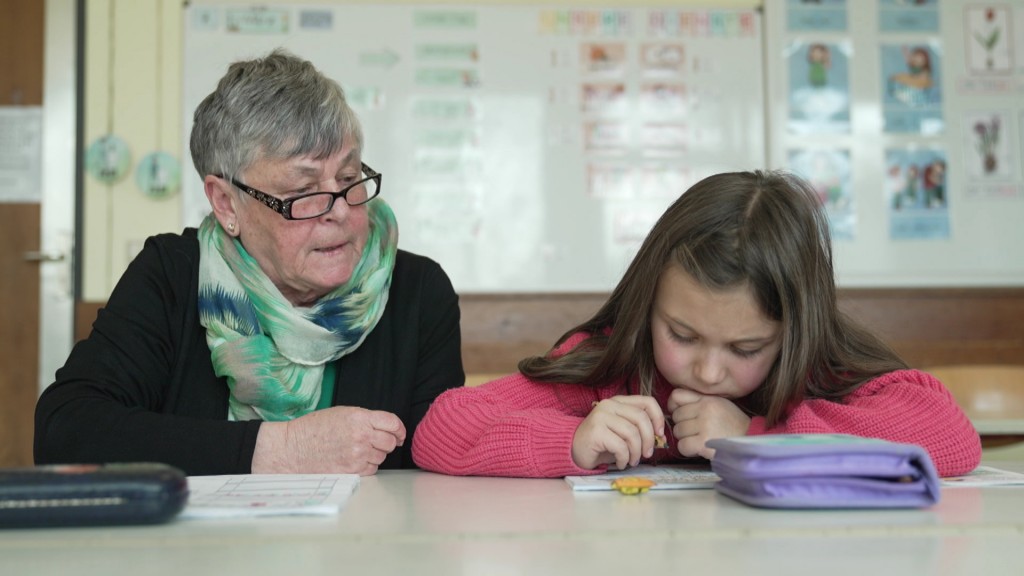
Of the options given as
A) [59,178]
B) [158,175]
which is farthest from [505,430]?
[59,178]

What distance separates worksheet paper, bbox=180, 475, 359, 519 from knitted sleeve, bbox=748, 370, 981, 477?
55cm

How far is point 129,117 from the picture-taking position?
3.45 meters

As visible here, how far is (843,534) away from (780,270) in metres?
0.55

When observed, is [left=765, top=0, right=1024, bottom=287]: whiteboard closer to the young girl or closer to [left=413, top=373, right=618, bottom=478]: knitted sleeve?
the young girl

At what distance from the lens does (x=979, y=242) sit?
11.8ft

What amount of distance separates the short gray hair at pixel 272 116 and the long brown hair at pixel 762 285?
0.50m

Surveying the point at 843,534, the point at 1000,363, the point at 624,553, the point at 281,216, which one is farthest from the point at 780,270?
the point at 1000,363

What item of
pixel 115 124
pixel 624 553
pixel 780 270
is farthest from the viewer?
pixel 115 124

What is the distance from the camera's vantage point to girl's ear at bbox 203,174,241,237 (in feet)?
5.37

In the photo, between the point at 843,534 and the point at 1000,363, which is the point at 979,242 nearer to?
the point at 1000,363

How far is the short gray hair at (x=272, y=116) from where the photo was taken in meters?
1.55

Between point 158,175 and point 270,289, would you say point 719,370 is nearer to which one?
point 270,289

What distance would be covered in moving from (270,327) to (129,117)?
217 centimetres

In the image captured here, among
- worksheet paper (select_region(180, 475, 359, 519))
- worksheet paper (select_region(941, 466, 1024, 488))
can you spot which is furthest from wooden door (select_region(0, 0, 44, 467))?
worksheet paper (select_region(941, 466, 1024, 488))
